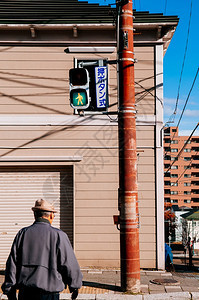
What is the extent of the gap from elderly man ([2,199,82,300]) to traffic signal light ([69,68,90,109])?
3.67 meters

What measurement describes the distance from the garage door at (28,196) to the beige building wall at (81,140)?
1.05ft

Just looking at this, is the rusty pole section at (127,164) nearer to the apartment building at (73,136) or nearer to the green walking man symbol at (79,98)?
the green walking man symbol at (79,98)

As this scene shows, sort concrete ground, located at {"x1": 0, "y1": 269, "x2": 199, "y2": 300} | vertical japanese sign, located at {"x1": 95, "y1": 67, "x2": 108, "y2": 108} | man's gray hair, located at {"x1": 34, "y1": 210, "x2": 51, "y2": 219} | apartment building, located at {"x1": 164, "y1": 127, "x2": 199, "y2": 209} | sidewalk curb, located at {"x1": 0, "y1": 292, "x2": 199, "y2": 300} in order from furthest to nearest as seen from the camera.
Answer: apartment building, located at {"x1": 164, "y1": 127, "x2": 199, "y2": 209}
vertical japanese sign, located at {"x1": 95, "y1": 67, "x2": 108, "y2": 108}
concrete ground, located at {"x1": 0, "y1": 269, "x2": 199, "y2": 300}
sidewalk curb, located at {"x1": 0, "y1": 292, "x2": 199, "y2": 300}
man's gray hair, located at {"x1": 34, "y1": 210, "x2": 51, "y2": 219}

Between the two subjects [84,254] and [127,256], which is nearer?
[127,256]

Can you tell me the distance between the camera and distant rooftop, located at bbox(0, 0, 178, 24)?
11.6 m

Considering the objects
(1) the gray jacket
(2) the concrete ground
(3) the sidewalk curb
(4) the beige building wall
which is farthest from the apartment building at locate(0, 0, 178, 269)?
(1) the gray jacket

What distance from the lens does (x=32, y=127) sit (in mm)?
11711

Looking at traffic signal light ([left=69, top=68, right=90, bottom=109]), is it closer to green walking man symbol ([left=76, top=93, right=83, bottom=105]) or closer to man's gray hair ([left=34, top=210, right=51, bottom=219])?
green walking man symbol ([left=76, top=93, right=83, bottom=105])

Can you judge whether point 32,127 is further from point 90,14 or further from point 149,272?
point 149,272

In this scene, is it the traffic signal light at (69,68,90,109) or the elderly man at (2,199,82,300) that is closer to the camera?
the elderly man at (2,199,82,300)

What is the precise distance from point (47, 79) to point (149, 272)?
5789mm

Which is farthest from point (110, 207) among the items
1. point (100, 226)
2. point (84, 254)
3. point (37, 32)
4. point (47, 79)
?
point (37, 32)

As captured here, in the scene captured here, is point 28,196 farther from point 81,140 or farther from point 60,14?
point 60,14

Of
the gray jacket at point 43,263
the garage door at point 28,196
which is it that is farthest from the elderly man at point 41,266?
the garage door at point 28,196
